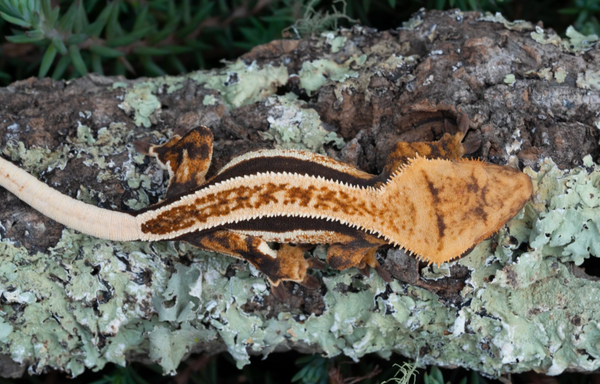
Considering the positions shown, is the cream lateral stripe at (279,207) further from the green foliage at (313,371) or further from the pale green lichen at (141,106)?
the green foliage at (313,371)

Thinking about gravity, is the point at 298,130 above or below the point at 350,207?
above

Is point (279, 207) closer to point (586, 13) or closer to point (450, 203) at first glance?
point (450, 203)

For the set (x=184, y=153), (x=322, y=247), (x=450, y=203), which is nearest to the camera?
(x=450, y=203)

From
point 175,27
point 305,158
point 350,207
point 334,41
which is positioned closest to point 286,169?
point 305,158

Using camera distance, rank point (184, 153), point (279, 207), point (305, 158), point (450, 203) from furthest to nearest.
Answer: point (184, 153), point (305, 158), point (279, 207), point (450, 203)

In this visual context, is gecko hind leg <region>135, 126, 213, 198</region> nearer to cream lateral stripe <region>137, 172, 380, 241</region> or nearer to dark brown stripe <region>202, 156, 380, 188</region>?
cream lateral stripe <region>137, 172, 380, 241</region>
